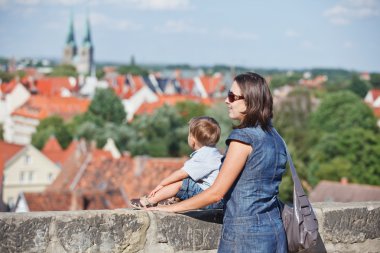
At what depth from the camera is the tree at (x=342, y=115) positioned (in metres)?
68.3

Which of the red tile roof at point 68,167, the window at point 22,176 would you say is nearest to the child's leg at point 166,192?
the red tile roof at point 68,167

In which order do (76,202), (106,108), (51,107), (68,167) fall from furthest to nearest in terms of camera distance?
(51,107) < (106,108) < (68,167) < (76,202)

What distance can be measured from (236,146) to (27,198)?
23232 mm

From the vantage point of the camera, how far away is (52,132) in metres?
70.7

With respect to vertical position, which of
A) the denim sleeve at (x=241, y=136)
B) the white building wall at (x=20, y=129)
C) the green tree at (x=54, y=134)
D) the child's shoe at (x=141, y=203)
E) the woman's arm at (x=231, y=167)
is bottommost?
the white building wall at (x=20, y=129)

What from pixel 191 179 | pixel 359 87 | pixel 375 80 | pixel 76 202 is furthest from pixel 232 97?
pixel 375 80

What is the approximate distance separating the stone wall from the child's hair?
22.9 inches

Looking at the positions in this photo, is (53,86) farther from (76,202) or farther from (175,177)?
(175,177)

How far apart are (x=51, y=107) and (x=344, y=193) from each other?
6185 cm

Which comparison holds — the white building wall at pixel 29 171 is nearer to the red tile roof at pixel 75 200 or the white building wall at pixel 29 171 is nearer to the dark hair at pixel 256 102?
the red tile roof at pixel 75 200

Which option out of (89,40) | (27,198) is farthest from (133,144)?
(89,40)

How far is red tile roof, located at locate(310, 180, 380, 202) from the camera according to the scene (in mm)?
35125

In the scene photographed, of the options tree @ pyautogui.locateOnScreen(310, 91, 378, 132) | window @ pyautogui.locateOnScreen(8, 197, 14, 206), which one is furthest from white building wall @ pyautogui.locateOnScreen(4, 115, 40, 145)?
window @ pyautogui.locateOnScreen(8, 197, 14, 206)

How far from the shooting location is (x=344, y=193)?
3719 centimetres
